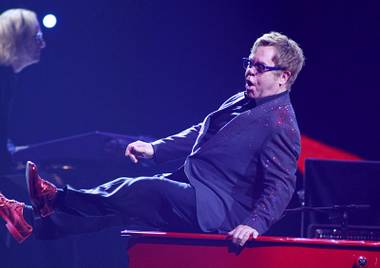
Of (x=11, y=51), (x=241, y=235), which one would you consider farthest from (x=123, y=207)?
(x=11, y=51)

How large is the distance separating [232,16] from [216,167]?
2318 millimetres

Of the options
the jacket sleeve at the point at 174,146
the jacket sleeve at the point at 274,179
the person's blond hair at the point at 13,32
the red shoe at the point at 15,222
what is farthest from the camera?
the person's blond hair at the point at 13,32

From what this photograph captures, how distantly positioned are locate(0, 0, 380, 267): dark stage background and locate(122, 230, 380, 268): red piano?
2.11 meters

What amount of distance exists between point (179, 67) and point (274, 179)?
274 centimetres

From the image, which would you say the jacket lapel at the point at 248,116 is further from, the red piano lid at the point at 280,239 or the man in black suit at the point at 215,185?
the red piano lid at the point at 280,239

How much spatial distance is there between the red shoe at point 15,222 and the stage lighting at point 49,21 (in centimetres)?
292

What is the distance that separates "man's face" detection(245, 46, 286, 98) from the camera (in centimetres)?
358

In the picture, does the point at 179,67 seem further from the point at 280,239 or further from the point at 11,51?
the point at 280,239

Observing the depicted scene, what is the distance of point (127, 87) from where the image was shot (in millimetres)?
6098

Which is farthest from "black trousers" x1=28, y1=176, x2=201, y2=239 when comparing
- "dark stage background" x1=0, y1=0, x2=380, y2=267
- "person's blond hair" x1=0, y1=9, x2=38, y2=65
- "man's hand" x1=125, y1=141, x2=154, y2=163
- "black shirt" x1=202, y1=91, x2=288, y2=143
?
"dark stage background" x1=0, y1=0, x2=380, y2=267

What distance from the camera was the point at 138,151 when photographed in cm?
368

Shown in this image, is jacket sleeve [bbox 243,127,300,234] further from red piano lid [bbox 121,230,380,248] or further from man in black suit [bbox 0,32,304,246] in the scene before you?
red piano lid [bbox 121,230,380,248]

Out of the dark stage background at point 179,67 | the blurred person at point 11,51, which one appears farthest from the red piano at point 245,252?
the dark stage background at point 179,67

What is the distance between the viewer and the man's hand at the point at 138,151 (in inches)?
144
